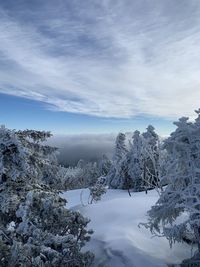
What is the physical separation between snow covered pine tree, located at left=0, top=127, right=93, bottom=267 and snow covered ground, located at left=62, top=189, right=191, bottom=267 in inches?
62.2

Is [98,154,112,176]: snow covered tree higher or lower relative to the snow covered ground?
higher

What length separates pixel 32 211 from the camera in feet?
36.9

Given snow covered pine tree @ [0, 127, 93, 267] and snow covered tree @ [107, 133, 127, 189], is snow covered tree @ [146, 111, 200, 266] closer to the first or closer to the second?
snow covered pine tree @ [0, 127, 93, 267]

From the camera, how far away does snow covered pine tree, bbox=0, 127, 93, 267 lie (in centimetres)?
1112

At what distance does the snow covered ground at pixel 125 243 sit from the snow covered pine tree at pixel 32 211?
1580 mm

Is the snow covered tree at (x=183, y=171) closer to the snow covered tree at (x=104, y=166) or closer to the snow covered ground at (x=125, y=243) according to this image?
the snow covered ground at (x=125, y=243)

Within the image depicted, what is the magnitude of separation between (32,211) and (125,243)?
15.8 ft

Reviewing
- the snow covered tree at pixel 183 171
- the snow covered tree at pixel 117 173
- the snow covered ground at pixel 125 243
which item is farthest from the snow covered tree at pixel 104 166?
the snow covered tree at pixel 183 171

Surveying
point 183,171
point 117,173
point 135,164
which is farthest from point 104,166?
point 183,171

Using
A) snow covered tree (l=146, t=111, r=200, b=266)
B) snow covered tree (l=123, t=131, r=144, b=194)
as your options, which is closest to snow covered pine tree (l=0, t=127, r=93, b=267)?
snow covered tree (l=146, t=111, r=200, b=266)

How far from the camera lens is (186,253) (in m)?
15.2

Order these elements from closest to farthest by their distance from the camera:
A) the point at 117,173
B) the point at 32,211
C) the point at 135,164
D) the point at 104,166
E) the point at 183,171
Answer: the point at 32,211 < the point at 183,171 < the point at 135,164 < the point at 117,173 < the point at 104,166

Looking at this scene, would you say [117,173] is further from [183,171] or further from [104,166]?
[183,171]

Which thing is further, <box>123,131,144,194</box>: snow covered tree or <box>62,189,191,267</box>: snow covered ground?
<box>123,131,144,194</box>: snow covered tree
